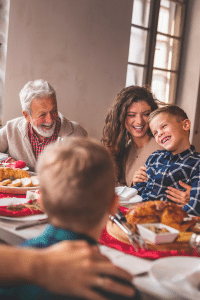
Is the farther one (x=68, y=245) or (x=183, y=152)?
(x=183, y=152)

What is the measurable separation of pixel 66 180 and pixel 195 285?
0.41 meters

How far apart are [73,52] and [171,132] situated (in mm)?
2469

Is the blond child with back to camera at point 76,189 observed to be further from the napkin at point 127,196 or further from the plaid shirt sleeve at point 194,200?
the plaid shirt sleeve at point 194,200

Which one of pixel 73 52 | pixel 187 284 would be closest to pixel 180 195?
pixel 187 284

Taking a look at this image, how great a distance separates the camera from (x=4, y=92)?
345 cm

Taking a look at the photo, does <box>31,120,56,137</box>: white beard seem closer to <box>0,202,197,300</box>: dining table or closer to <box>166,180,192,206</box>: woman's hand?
<box>166,180,192,206</box>: woman's hand

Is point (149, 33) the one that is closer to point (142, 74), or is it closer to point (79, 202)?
point (142, 74)

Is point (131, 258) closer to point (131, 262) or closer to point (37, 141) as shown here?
point (131, 262)

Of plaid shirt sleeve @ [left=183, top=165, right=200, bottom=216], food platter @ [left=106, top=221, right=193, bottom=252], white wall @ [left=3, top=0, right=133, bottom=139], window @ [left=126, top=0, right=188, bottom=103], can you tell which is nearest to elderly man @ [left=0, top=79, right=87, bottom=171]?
white wall @ [left=3, top=0, right=133, bottom=139]

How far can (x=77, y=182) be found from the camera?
0.63 m

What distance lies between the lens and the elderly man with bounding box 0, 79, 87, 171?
8.52 ft

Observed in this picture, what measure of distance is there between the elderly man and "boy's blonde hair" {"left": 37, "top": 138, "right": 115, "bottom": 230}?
1.96 metres

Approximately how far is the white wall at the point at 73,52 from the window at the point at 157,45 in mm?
532

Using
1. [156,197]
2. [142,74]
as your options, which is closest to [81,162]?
[156,197]
